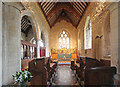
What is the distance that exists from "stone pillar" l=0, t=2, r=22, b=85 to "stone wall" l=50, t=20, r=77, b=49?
10.5 metres

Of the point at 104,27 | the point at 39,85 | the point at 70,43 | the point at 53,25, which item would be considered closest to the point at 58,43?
the point at 70,43

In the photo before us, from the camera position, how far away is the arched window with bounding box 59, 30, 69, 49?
1342cm

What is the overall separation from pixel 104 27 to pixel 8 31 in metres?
3.75

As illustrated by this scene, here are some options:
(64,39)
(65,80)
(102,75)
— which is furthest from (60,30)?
(102,75)

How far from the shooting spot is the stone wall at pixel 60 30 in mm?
13312

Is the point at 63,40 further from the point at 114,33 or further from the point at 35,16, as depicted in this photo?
Result: the point at 114,33

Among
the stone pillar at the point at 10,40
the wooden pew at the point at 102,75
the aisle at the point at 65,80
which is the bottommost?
the aisle at the point at 65,80

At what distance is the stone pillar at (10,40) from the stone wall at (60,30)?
34.5ft

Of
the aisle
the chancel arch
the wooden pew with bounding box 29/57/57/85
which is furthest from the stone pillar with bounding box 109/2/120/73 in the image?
the chancel arch

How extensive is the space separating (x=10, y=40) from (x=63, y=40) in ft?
36.3

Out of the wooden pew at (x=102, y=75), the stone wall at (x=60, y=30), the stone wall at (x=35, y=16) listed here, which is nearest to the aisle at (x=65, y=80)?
the wooden pew at (x=102, y=75)

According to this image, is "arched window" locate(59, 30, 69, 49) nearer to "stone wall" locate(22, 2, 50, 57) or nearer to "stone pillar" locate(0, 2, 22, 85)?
"stone wall" locate(22, 2, 50, 57)

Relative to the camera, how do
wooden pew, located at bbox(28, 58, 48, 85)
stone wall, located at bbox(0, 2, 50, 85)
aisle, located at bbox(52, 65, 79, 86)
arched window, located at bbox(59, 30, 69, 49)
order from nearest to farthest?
stone wall, located at bbox(0, 2, 50, 85)
wooden pew, located at bbox(28, 58, 48, 85)
aisle, located at bbox(52, 65, 79, 86)
arched window, located at bbox(59, 30, 69, 49)

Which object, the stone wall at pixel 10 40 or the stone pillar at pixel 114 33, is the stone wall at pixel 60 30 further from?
the stone pillar at pixel 114 33
